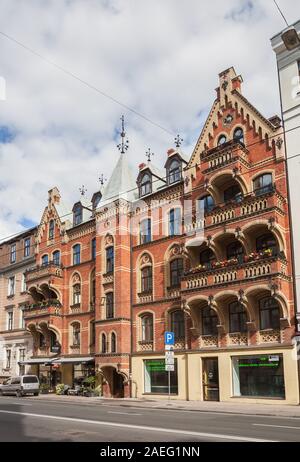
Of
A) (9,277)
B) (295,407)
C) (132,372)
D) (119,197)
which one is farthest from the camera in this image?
(9,277)

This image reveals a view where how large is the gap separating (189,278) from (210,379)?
230 inches

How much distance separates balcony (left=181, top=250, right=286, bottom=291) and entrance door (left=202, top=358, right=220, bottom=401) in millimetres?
4281

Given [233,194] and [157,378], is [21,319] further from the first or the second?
[233,194]

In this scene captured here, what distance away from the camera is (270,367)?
83.0 feet

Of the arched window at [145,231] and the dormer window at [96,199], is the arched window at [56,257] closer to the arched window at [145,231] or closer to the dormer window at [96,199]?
the dormer window at [96,199]

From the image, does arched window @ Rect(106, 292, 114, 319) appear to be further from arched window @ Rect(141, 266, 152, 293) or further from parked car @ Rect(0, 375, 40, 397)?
parked car @ Rect(0, 375, 40, 397)

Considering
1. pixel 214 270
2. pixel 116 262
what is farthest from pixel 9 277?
pixel 214 270

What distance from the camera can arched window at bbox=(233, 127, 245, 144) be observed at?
29.4 m

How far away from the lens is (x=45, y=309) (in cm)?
3916

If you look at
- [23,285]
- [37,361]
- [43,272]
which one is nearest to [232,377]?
[37,361]

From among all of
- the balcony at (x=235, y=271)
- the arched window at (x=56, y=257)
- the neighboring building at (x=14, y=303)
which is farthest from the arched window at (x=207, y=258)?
the neighboring building at (x=14, y=303)
